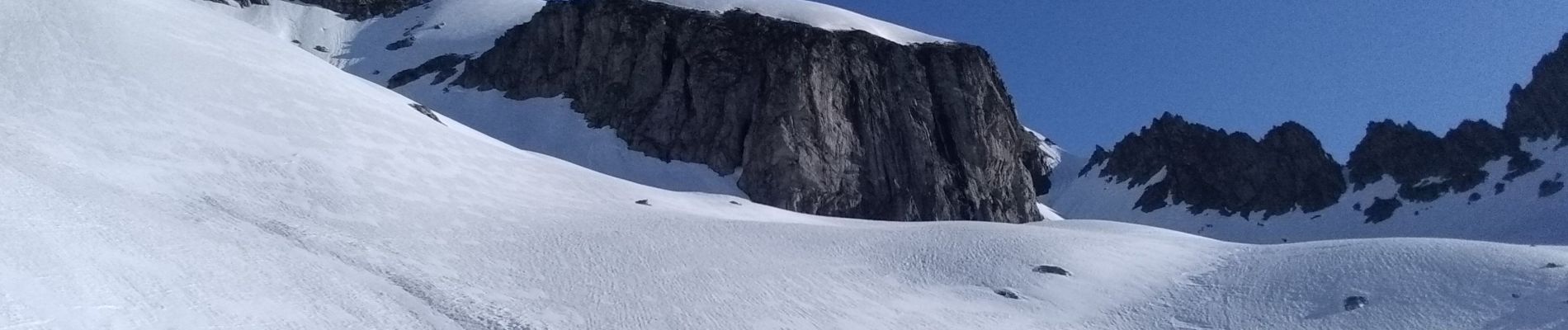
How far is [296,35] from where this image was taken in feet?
296

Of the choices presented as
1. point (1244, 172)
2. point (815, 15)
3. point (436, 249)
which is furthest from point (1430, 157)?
point (436, 249)

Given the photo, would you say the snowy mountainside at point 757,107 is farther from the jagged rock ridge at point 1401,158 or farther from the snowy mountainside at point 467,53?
the jagged rock ridge at point 1401,158

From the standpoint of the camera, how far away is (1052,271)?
28516mm

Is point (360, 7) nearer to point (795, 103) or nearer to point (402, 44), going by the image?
point (402, 44)

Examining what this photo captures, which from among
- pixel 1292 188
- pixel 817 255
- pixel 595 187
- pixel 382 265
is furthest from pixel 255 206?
pixel 1292 188

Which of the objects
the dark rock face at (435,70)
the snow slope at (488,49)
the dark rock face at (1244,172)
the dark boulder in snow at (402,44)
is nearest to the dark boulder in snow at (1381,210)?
the dark rock face at (1244,172)

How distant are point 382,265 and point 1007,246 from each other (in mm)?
17305

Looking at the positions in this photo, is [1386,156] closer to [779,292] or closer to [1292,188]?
[1292,188]

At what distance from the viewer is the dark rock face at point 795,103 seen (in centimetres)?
5762

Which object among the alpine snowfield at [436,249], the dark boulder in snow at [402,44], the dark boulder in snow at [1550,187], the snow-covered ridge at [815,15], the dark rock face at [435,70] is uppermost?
the dark boulder in snow at [1550,187]

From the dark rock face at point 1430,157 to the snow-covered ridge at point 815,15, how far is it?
6390 centimetres

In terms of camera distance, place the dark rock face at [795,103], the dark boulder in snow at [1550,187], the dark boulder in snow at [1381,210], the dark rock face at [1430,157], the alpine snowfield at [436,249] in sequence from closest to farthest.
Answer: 1. the alpine snowfield at [436,249]
2. the dark rock face at [795,103]
3. the dark boulder in snow at [1550,187]
4. the dark boulder in snow at [1381,210]
5. the dark rock face at [1430,157]

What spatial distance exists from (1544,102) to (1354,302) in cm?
11125

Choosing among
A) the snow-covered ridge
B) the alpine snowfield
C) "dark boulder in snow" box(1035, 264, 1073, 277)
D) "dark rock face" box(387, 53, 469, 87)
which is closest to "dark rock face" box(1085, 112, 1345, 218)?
the snow-covered ridge
